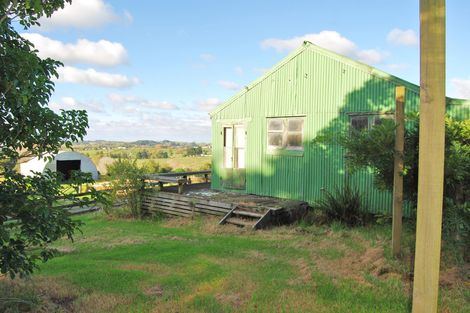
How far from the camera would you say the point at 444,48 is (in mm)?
3002

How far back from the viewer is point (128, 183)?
13.8 meters

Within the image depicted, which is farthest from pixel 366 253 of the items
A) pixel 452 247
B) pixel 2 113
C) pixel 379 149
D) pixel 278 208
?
pixel 2 113

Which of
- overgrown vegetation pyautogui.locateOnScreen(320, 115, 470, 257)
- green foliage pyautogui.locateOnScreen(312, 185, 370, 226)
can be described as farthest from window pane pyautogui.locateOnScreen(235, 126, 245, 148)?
overgrown vegetation pyautogui.locateOnScreen(320, 115, 470, 257)

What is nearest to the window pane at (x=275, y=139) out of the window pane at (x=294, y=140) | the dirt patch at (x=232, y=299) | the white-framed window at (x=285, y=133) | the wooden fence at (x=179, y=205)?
the white-framed window at (x=285, y=133)

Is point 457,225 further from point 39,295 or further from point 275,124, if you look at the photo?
point 275,124

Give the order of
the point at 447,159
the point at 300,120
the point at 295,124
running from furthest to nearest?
1. the point at 295,124
2. the point at 300,120
3. the point at 447,159

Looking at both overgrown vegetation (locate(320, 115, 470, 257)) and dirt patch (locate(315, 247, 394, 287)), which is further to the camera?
dirt patch (locate(315, 247, 394, 287))

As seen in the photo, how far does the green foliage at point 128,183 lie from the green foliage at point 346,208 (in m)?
6.53

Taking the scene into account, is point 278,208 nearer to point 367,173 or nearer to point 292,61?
point 367,173

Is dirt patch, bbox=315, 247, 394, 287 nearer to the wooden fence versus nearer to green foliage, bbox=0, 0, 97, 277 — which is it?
green foliage, bbox=0, 0, 97, 277

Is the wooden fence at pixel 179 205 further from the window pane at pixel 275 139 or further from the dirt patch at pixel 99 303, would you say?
the dirt patch at pixel 99 303

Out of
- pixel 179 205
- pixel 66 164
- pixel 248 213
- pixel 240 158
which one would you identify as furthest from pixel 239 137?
pixel 66 164

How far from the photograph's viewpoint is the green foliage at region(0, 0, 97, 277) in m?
3.79

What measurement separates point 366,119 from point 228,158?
5.45m
